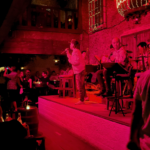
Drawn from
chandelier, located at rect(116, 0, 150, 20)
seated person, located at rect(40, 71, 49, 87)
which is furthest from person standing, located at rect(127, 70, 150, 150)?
seated person, located at rect(40, 71, 49, 87)

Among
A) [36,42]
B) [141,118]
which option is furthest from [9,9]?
[36,42]

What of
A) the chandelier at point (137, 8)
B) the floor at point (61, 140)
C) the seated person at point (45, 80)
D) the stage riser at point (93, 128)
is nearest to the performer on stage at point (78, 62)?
the stage riser at point (93, 128)

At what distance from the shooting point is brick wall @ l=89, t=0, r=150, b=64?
7.57 metres

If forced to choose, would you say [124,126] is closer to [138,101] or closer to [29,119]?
[29,119]

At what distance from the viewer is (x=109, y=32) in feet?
28.2

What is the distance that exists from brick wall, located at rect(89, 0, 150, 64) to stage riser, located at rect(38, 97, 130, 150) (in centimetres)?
394

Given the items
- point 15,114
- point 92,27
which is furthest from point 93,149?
point 92,27

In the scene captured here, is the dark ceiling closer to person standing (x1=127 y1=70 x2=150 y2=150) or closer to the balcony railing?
person standing (x1=127 y1=70 x2=150 y2=150)

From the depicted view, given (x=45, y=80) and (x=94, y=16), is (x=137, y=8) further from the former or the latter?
(x=94, y=16)

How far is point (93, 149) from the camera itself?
364 cm

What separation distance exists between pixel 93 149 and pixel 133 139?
8.75ft

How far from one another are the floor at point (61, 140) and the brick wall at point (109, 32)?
4355mm

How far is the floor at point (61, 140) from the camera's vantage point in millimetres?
3812

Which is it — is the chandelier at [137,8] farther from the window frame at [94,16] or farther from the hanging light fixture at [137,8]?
the window frame at [94,16]
